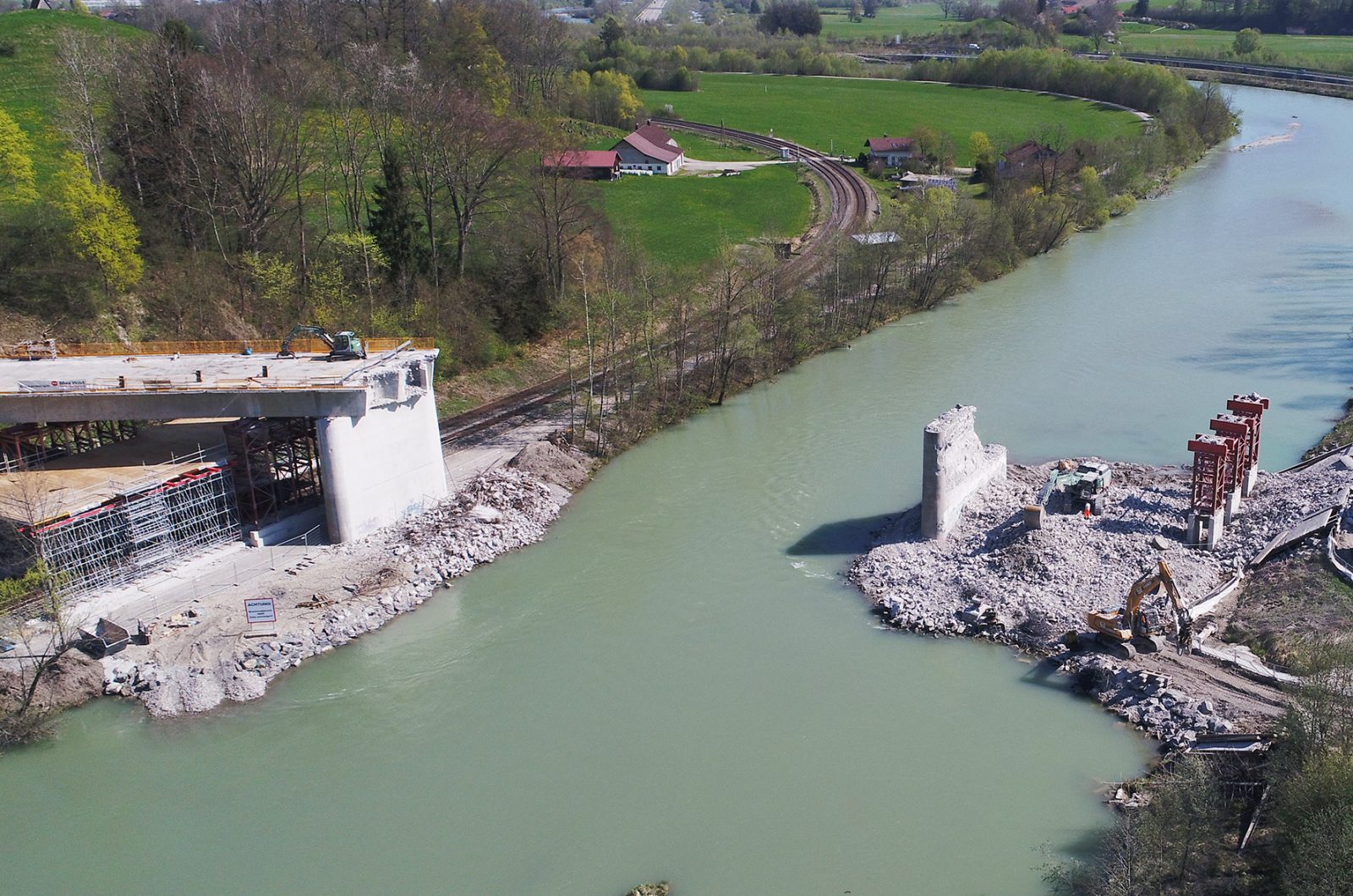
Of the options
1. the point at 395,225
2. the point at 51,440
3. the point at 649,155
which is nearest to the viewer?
the point at 51,440

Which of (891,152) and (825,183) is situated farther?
(891,152)

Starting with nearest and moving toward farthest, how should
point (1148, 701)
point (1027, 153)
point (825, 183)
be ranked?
point (1148, 701) < point (1027, 153) < point (825, 183)

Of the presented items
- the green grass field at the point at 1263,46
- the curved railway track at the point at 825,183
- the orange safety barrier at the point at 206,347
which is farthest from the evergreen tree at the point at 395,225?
the green grass field at the point at 1263,46

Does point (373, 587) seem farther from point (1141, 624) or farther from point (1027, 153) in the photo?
point (1027, 153)

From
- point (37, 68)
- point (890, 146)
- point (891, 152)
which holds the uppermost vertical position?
point (37, 68)

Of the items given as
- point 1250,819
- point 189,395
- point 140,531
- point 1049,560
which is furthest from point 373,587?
point 1250,819

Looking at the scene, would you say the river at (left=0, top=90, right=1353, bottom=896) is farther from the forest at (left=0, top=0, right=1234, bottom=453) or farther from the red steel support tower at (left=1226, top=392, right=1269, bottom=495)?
the forest at (left=0, top=0, right=1234, bottom=453)
